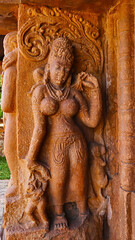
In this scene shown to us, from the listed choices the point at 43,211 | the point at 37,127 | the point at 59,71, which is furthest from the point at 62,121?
the point at 43,211

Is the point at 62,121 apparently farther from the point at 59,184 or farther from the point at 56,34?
the point at 56,34

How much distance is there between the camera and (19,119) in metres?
2.26

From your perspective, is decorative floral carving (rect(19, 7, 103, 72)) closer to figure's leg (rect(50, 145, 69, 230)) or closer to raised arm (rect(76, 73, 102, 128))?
raised arm (rect(76, 73, 102, 128))

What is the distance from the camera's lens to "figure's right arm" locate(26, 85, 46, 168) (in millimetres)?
2133

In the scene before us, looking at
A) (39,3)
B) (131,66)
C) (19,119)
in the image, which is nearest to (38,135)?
(19,119)

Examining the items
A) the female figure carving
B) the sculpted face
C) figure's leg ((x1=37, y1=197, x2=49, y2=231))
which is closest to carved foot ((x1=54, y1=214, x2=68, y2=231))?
the female figure carving

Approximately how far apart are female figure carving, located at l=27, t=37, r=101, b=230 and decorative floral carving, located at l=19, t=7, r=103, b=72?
0.63 feet

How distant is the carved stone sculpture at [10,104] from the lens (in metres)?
2.34

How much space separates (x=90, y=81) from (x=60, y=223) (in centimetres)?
174

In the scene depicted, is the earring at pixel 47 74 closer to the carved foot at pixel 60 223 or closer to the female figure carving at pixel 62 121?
the female figure carving at pixel 62 121

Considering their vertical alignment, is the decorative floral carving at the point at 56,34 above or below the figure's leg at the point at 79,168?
above

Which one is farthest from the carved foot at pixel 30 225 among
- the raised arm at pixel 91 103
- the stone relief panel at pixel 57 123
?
the raised arm at pixel 91 103

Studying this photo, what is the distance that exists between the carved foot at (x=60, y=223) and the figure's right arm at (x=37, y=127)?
2.38ft

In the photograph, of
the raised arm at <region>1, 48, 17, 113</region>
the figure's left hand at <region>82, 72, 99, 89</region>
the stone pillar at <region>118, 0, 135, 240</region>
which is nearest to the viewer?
the stone pillar at <region>118, 0, 135, 240</region>
